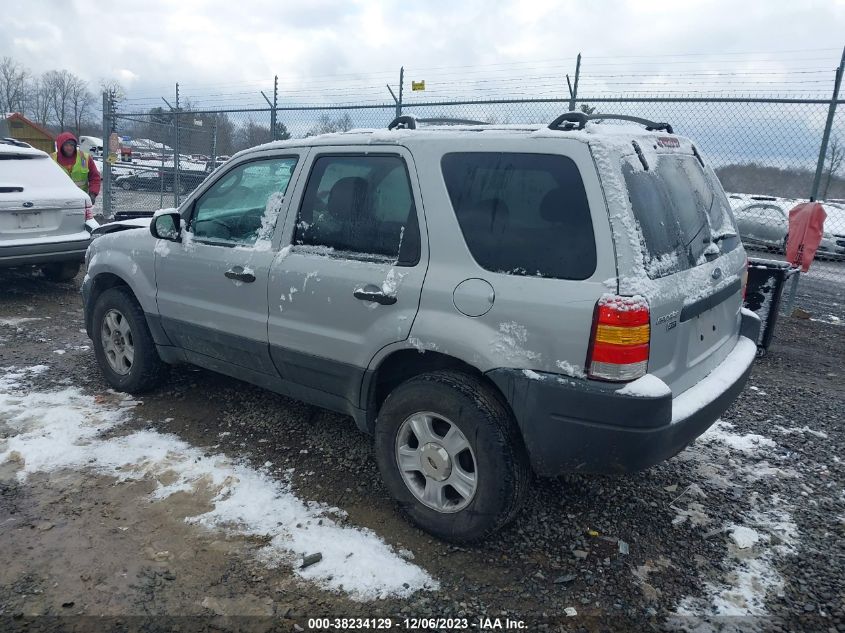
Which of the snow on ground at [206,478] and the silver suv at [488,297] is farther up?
the silver suv at [488,297]

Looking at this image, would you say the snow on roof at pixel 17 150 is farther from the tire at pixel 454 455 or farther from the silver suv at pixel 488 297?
the tire at pixel 454 455

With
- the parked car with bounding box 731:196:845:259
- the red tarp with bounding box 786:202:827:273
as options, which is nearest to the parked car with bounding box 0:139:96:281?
the red tarp with bounding box 786:202:827:273

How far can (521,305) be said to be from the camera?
2.62 metres

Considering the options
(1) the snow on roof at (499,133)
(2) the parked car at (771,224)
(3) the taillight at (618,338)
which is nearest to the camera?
(3) the taillight at (618,338)

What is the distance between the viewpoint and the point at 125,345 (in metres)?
4.60

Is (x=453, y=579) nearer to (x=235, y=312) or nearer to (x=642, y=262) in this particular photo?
(x=642, y=262)

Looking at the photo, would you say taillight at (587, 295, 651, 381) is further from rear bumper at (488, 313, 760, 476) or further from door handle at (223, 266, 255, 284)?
door handle at (223, 266, 255, 284)

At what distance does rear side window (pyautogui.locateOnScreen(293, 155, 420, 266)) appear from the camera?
3055mm

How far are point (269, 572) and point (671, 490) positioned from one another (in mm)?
2249

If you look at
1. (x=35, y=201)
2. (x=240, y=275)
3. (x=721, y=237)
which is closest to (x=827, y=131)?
(x=721, y=237)

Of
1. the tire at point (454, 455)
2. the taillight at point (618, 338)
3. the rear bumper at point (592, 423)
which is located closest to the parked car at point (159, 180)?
the tire at point (454, 455)

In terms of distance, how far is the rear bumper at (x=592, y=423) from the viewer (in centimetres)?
249

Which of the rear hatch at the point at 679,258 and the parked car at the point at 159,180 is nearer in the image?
the rear hatch at the point at 679,258

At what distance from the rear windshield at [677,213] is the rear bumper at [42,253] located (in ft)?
22.4
